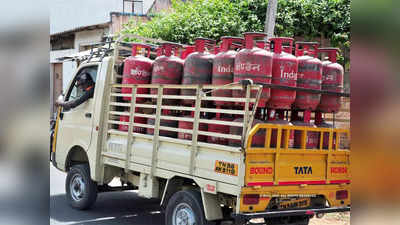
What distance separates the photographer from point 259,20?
11.7m

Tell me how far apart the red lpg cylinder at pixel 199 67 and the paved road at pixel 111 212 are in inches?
91.8

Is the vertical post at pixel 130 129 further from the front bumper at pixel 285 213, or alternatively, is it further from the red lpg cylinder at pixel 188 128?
the front bumper at pixel 285 213

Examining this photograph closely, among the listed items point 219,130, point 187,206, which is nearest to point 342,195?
point 219,130

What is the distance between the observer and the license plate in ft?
15.1

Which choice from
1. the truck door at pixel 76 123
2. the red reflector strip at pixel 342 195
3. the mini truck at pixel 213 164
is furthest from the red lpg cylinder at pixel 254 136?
the truck door at pixel 76 123

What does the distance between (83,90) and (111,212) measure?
2015 millimetres

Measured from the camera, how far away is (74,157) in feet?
23.6

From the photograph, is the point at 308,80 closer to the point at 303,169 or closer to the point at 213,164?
the point at 303,169

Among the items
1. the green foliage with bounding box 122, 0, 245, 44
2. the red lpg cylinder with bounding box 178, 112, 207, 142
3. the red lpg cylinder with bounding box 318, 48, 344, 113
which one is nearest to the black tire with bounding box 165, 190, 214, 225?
the red lpg cylinder with bounding box 178, 112, 207, 142

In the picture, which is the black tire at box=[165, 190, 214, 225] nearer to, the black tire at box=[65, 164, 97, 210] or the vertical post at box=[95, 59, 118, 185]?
the vertical post at box=[95, 59, 118, 185]

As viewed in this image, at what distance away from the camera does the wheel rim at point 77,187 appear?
670 cm
